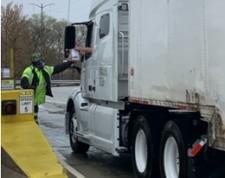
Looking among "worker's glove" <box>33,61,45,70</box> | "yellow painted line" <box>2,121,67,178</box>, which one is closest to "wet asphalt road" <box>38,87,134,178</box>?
"worker's glove" <box>33,61,45,70</box>

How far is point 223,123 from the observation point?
5.38 meters

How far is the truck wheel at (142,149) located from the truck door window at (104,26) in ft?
7.41

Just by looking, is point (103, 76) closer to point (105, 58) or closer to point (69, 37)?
point (105, 58)

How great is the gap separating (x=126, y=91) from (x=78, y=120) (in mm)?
2355

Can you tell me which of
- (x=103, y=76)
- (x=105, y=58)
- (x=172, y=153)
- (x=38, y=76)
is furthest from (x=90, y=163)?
(x=172, y=153)

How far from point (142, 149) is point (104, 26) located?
2.74 metres

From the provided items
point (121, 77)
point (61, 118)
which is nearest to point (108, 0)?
point (121, 77)

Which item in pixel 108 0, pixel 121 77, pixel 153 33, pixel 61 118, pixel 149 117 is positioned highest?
pixel 108 0

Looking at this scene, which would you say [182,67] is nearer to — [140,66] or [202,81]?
[202,81]

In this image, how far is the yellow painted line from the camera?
5.44 meters

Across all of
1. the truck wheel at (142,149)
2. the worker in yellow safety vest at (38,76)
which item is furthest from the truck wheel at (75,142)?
the truck wheel at (142,149)

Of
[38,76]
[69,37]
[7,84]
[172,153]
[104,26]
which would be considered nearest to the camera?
[7,84]

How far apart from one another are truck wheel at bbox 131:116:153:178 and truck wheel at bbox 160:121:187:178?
46 centimetres

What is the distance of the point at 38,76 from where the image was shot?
11.1 m
